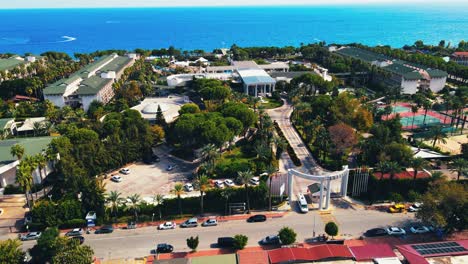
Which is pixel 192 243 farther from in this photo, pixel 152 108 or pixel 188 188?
pixel 152 108

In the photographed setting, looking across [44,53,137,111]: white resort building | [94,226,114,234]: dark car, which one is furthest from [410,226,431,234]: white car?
[44,53,137,111]: white resort building

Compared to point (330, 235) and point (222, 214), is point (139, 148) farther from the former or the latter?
point (330, 235)

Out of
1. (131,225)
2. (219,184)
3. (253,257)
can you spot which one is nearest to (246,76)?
(219,184)

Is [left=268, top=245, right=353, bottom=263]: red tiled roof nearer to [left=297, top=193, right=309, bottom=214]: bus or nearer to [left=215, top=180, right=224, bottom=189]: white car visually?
[left=297, top=193, right=309, bottom=214]: bus

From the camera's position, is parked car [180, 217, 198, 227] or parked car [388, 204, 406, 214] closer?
parked car [180, 217, 198, 227]

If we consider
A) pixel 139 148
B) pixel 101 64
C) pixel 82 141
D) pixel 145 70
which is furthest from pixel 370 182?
pixel 101 64

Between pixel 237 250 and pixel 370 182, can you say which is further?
pixel 370 182
